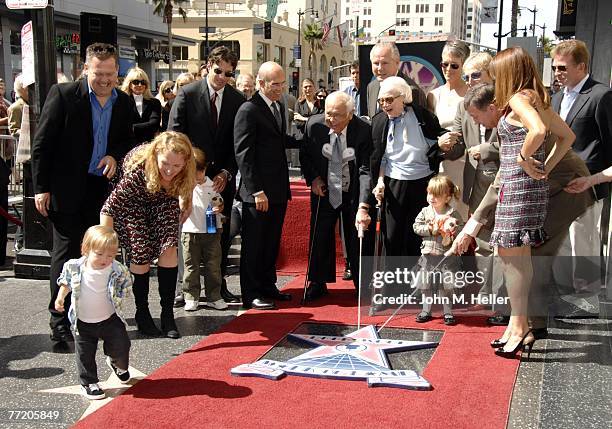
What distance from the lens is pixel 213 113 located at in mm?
5582

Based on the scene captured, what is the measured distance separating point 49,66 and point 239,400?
13.5ft

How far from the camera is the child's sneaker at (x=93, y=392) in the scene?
364cm

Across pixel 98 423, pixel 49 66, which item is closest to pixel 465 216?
pixel 98 423

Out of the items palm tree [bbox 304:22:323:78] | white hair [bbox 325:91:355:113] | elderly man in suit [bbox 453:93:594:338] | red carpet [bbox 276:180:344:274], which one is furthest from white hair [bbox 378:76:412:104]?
palm tree [bbox 304:22:323:78]

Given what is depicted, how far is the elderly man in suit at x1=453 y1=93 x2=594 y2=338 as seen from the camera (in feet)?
14.5

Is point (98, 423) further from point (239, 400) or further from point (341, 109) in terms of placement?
point (341, 109)

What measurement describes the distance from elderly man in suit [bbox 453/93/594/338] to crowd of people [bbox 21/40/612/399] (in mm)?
13

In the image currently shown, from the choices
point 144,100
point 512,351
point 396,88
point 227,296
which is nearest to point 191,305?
point 227,296

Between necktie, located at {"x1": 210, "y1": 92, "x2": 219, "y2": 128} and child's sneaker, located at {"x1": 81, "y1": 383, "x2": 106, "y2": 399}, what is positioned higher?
necktie, located at {"x1": 210, "y1": 92, "x2": 219, "y2": 128}

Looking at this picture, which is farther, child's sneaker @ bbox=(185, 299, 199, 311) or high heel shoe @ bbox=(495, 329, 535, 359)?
child's sneaker @ bbox=(185, 299, 199, 311)

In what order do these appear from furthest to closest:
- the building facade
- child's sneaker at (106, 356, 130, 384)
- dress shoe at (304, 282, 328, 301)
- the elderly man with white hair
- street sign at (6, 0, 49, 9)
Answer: the building facade
street sign at (6, 0, 49, 9)
dress shoe at (304, 282, 328, 301)
the elderly man with white hair
child's sneaker at (106, 356, 130, 384)

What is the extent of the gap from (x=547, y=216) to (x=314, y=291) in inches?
82.2

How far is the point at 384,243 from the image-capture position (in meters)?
5.58

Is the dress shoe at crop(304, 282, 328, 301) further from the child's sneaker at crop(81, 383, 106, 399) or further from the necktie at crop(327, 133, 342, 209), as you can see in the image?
the child's sneaker at crop(81, 383, 106, 399)
